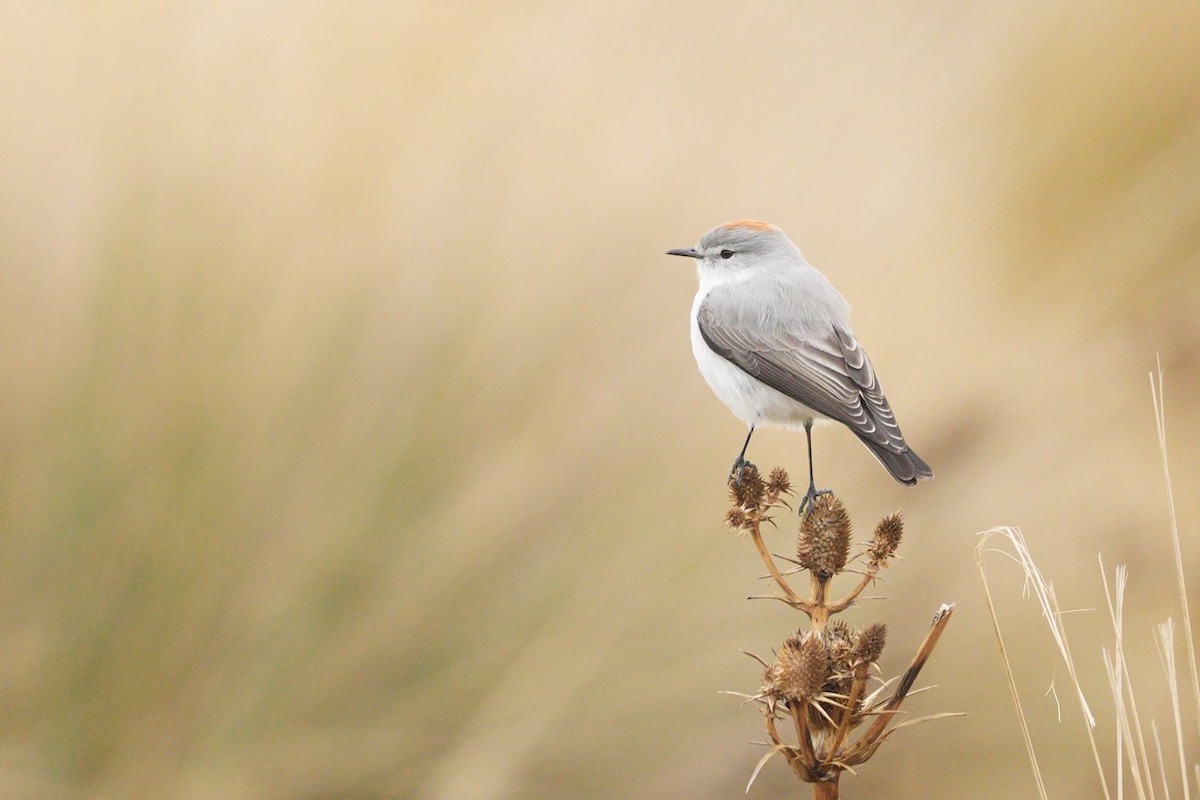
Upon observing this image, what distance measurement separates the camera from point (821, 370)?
5.03 ft

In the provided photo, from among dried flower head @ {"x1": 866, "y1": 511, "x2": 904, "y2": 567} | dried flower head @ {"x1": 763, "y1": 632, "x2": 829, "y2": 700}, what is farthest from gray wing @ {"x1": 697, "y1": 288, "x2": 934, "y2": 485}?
dried flower head @ {"x1": 763, "y1": 632, "x2": 829, "y2": 700}

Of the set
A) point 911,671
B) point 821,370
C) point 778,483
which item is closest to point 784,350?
point 821,370

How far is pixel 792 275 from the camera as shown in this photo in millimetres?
1768

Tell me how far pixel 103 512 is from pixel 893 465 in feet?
4.73

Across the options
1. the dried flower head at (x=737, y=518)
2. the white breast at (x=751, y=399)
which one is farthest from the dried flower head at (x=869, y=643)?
the white breast at (x=751, y=399)

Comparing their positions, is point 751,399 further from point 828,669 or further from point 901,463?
point 828,669

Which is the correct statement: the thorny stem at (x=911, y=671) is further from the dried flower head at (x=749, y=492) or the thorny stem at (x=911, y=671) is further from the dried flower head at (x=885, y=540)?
the dried flower head at (x=749, y=492)

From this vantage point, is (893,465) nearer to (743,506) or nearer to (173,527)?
(743,506)

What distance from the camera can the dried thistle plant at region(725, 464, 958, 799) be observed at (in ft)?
3.01

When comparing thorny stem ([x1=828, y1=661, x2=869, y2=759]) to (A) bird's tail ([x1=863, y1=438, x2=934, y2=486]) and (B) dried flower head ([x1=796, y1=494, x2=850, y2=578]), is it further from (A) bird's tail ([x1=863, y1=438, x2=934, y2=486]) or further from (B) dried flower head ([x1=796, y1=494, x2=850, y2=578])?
(A) bird's tail ([x1=863, y1=438, x2=934, y2=486])

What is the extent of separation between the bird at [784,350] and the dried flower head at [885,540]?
37cm

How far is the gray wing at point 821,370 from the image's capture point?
4.70ft

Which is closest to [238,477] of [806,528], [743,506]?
[743,506]

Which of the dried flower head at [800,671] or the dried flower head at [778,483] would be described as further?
the dried flower head at [778,483]
